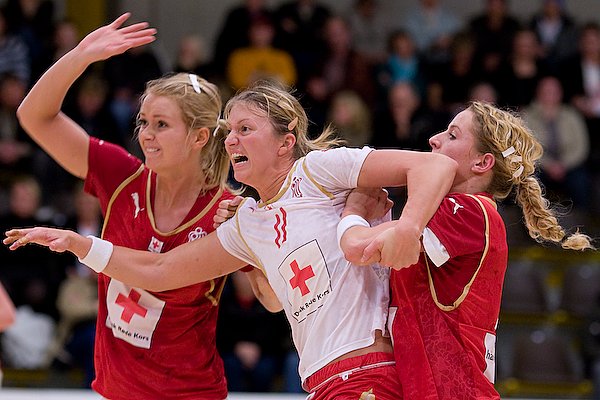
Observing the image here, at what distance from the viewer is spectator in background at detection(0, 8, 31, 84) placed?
34.2 ft

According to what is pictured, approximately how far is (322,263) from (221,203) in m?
0.66

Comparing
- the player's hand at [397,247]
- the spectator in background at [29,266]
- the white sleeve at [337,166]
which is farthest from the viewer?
the spectator in background at [29,266]

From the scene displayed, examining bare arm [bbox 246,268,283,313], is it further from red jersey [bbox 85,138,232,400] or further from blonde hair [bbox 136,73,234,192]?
blonde hair [bbox 136,73,234,192]

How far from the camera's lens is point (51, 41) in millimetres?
10633

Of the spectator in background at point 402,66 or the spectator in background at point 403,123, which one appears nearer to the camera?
the spectator in background at point 403,123

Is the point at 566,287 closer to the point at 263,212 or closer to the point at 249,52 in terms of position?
the point at 249,52

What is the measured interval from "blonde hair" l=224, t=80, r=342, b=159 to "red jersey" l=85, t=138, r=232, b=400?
584 millimetres

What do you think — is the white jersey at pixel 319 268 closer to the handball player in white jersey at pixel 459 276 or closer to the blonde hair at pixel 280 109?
the handball player in white jersey at pixel 459 276

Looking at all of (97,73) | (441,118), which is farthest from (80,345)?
(441,118)

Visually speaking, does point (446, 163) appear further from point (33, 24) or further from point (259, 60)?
point (33, 24)

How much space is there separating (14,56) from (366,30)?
168 inches

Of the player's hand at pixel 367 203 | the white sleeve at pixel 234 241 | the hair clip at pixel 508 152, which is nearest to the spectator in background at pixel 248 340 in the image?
the white sleeve at pixel 234 241

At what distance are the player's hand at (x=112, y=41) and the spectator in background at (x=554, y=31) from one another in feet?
26.6

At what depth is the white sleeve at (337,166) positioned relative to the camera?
3420 mm
